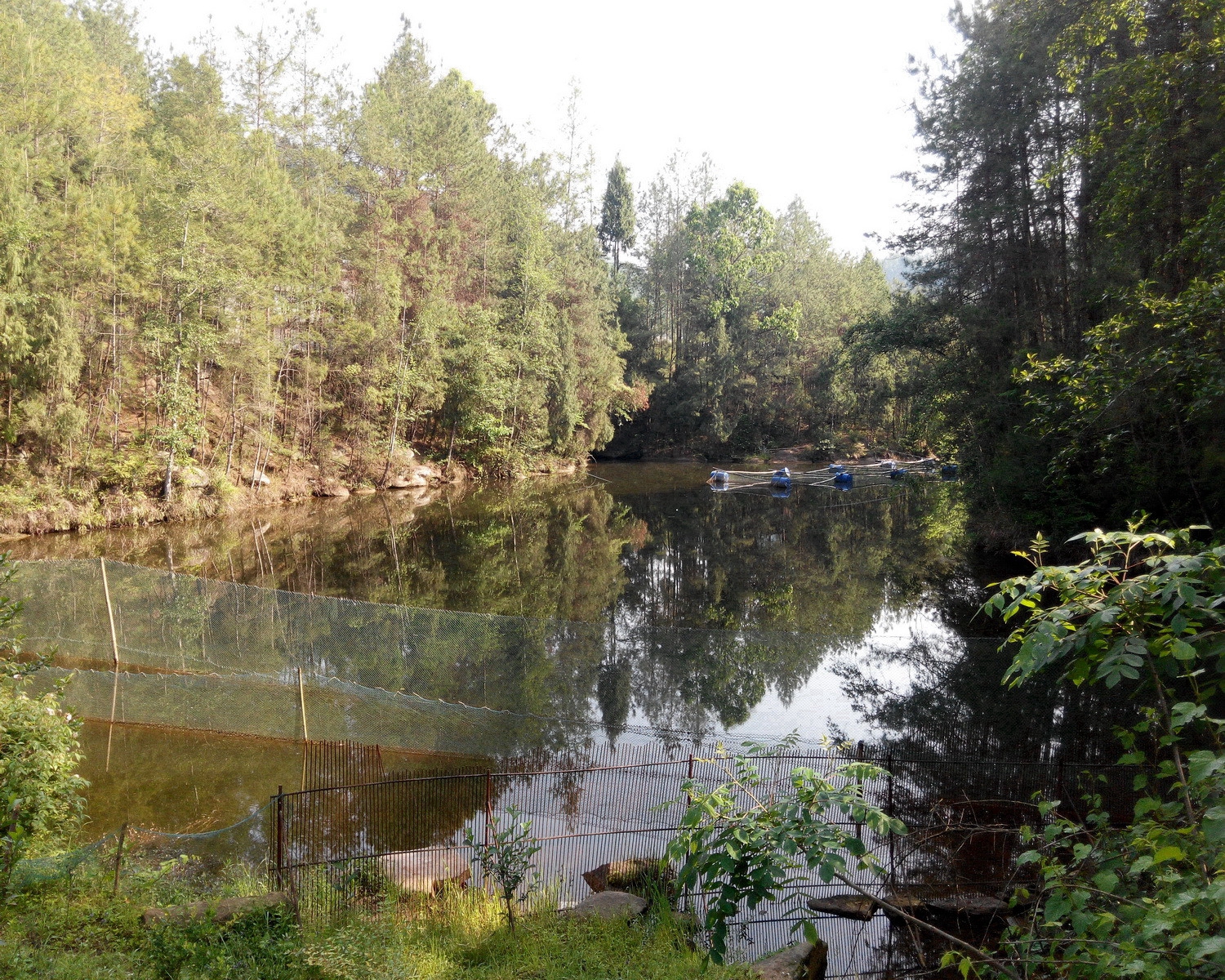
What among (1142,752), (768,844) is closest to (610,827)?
(768,844)

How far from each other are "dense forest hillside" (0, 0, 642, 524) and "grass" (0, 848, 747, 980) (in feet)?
63.7

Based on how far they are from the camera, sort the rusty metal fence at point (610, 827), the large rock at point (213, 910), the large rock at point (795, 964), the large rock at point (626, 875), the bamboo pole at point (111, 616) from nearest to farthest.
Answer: the large rock at point (213, 910) → the large rock at point (795, 964) → the rusty metal fence at point (610, 827) → the large rock at point (626, 875) → the bamboo pole at point (111, 616)

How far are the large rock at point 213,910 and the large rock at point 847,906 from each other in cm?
437

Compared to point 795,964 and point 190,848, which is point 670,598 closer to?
point 190,848

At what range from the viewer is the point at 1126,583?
8.68 ft

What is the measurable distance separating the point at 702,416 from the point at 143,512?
38563 millimetres

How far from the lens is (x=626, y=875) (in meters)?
7.29

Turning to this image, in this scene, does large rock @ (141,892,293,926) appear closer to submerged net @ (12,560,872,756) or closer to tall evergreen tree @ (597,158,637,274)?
submerged net @ (12,560,872,756)

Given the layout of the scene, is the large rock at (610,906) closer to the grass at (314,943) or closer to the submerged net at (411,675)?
the grass at (314,943)

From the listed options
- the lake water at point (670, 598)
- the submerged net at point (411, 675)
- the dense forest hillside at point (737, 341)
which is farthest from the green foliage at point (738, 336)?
the submerged net at point (411, 675)

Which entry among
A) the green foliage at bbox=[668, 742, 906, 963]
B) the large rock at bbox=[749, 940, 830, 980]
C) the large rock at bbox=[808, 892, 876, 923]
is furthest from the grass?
the green foliage at bbox=[668, 742, 906, 963]

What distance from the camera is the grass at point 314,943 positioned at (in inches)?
193

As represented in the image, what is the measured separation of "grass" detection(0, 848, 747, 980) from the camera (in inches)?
193

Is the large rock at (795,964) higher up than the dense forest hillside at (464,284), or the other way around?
the dense forest hillside at (464,284)
